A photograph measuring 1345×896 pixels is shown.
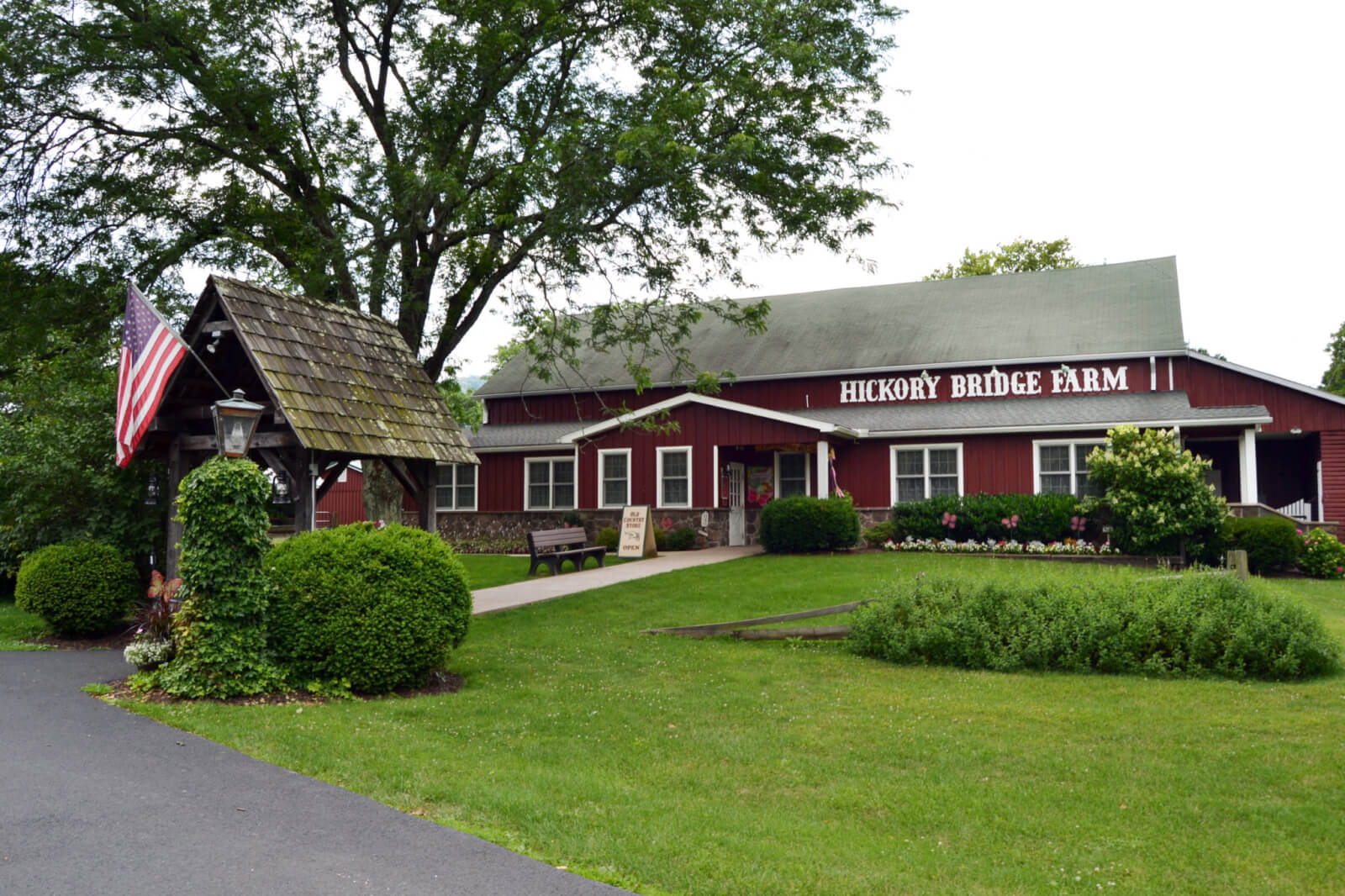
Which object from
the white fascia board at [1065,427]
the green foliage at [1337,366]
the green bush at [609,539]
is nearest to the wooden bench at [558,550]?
the green bush at [609,539]

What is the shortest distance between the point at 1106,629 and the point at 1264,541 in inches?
437

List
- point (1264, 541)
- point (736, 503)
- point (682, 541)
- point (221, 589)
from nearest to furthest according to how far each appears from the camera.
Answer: point (221, 589)
point (1264, 541)
point (682, 541)
point (736, 503)

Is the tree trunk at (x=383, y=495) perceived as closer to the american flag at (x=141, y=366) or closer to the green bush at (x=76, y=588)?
the green bush at (x=76, y=588)

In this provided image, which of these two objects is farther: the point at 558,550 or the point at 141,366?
the point at 558,550

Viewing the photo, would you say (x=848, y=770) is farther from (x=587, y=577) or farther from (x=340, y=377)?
(x=587, y=577)

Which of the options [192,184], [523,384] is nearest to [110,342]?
[192,184]

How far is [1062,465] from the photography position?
75.4ft

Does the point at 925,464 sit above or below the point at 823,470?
above

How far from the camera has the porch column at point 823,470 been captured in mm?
23047

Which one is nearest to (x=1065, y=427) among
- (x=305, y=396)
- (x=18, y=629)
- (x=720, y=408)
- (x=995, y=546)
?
(x=995, y=546)

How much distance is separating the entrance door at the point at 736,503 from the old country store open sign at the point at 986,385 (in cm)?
355

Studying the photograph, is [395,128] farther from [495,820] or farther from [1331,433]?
[1331,433]

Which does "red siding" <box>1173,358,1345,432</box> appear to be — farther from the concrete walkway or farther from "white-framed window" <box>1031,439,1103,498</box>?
the concrete walkway

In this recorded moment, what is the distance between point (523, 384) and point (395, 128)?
35.2ft
